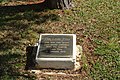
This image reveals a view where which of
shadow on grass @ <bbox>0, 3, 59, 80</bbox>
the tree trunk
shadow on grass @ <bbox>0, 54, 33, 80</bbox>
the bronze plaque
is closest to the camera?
shadow on grass @ <bbox>0, 54, 33, 80</bbox>

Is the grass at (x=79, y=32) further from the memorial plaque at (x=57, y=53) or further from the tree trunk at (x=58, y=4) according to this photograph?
the memorial plaque at (x=57, y=53)

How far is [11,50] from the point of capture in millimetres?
5824

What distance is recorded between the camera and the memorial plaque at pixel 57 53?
5.22 m

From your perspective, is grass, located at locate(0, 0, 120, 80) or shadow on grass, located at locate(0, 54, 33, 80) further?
grass, located at locate(0, 0, 120, 80)

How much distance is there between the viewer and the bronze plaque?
5.29 metres

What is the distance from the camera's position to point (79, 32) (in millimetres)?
6438

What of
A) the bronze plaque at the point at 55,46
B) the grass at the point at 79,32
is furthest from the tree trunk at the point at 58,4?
the bronze plaque at the point at 55,46

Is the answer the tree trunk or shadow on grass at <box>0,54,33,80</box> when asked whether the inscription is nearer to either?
shadow on grass at <box>0,54,33,80</box>

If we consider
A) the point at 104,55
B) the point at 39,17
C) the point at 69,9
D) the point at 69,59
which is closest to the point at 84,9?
the point at 69,9

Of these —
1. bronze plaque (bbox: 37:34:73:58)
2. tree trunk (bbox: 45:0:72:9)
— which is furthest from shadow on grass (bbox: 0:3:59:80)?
bronze plaque (bbox: 37:34:73:58)

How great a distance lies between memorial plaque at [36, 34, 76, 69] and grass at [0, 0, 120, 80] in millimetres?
271

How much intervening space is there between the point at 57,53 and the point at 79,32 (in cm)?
128

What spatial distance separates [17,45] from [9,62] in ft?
1.84

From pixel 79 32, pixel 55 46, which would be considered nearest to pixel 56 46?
pixel 55 46
